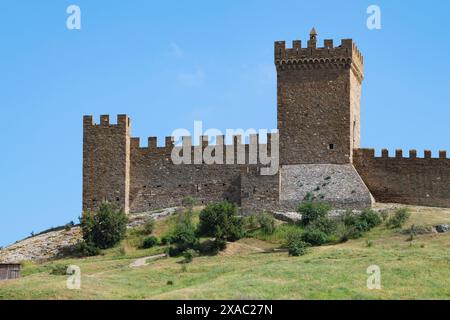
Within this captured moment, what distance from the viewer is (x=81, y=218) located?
158 ft

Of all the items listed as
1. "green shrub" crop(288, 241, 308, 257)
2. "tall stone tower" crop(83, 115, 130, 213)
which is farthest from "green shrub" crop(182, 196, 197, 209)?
"green shrub" crop(288, 241, 308, 257)

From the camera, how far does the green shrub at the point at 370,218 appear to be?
147ft

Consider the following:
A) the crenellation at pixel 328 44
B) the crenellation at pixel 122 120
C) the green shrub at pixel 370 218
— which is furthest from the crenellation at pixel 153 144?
the green shrub at pixel 370 218

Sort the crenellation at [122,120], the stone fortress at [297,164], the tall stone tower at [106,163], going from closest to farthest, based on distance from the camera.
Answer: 1. the stone fortress at [297,164]
2. the tall stone tower at [106,163]
3. the crenellation at [122,120]

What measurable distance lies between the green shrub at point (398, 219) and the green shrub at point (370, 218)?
0.51m

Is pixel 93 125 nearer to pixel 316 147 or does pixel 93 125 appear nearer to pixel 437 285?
pixel 316 147

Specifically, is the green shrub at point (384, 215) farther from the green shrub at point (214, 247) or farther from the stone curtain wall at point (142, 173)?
the green shrub at point (214, 247)

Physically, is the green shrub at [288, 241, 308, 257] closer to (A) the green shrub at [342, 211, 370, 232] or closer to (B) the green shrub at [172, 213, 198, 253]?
(A) the green shrub at [342, 211, 370, 232]

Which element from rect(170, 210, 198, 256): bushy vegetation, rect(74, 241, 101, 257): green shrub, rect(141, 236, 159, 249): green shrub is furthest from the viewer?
rect(74, 241, 101, 257): green shrub

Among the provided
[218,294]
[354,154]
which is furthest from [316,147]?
[218,294]

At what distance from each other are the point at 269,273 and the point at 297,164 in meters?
14.2

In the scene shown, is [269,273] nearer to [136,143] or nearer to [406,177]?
[406,177]

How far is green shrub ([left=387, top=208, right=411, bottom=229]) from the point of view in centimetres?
4422

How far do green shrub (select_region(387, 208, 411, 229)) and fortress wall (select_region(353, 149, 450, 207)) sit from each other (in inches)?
148
